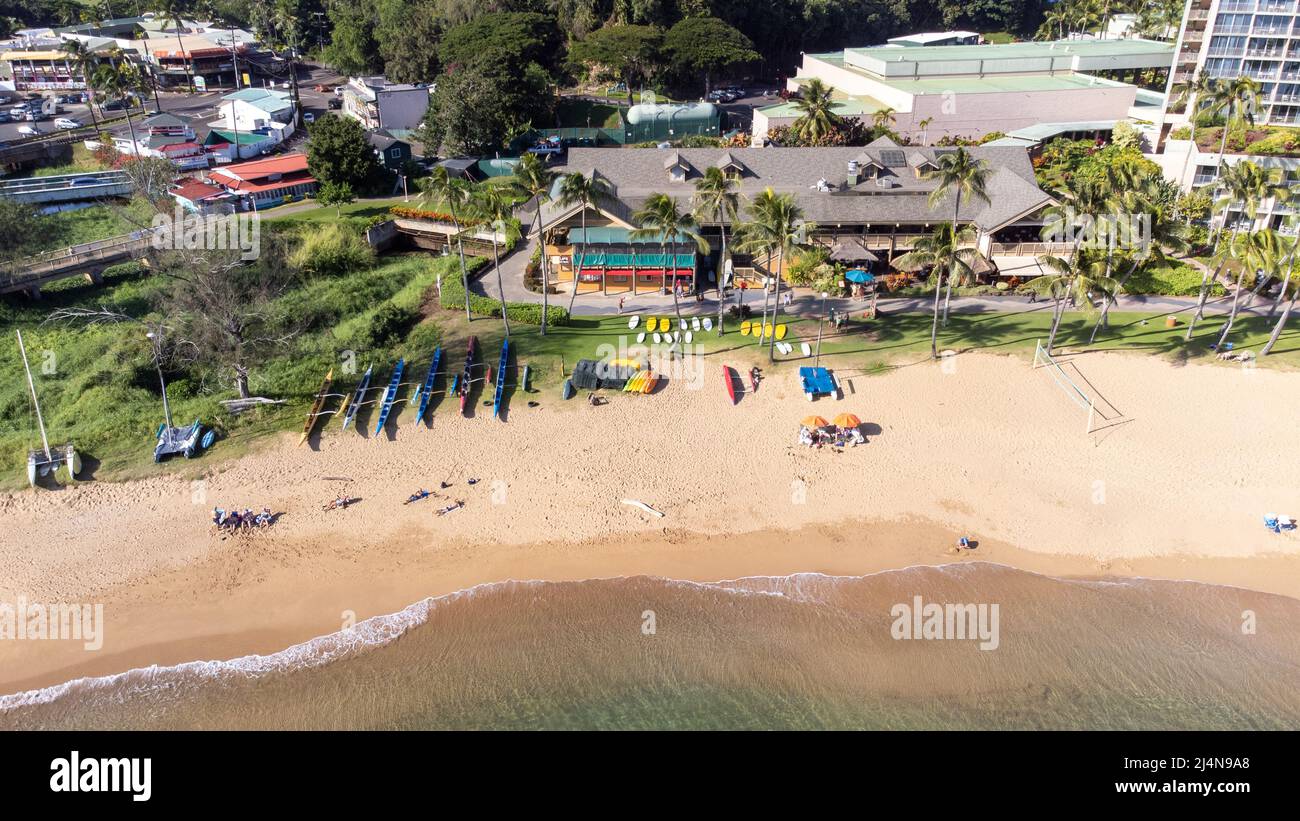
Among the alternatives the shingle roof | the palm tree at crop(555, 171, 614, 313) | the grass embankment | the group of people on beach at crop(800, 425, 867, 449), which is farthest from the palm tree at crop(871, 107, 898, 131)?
the group of people on beach at crop(800, 425, 867, 449)

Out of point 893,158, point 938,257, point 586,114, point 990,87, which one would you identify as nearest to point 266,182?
point 586,114

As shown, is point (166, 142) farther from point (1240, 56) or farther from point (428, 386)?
point (1240, 56)

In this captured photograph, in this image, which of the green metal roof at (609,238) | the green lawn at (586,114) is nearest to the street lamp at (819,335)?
the green metal roof at (609,238)

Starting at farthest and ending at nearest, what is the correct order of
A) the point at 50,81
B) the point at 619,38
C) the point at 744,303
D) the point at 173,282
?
the point at 50,81 → the point at 619,38 → the point at 173,282 → the point at 744,303

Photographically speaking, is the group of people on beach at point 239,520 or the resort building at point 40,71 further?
the resort building at point 40,71

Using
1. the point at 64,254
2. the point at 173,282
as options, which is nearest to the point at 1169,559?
the point at 173,282

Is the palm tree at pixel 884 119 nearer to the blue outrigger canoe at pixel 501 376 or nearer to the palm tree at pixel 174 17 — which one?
the blue outrigger canoe at pixel 501 376
